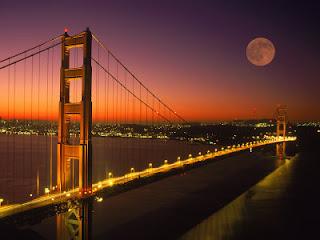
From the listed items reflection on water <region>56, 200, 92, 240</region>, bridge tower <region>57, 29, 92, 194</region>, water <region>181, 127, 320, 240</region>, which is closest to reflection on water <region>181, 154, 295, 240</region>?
water <region>181, 127, 320, 240</region>

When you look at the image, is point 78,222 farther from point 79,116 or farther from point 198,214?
point 198,214

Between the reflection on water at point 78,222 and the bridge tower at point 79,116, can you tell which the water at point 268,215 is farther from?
the bridge tower at point 79,116

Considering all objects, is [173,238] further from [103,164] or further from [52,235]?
[103,164]

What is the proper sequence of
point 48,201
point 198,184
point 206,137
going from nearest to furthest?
point 48,201 < point 198,184 < point 206,137

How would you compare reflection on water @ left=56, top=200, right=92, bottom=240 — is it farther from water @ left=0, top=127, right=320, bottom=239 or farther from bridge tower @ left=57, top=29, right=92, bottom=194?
bridge tower @ left=57, top=29, right=92, bottom=194

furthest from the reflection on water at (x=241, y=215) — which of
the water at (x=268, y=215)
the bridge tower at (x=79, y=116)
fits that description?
the bridge tower at (x=79, y=116)

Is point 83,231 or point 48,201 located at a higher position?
point 48,201

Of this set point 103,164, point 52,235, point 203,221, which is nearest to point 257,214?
point 203,221
